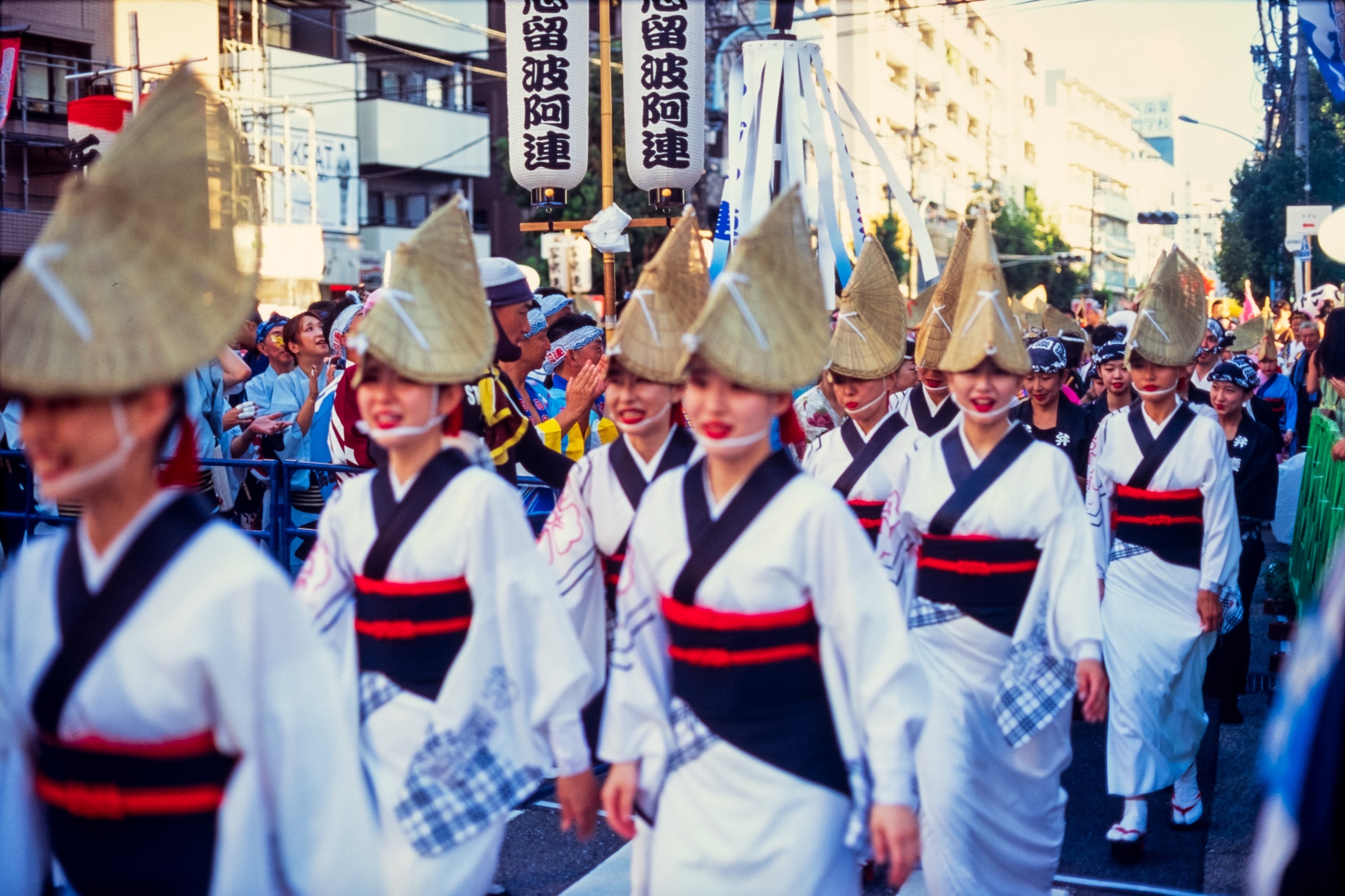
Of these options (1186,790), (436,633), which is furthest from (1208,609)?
(436,633)

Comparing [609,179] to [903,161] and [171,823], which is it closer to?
[171,823]

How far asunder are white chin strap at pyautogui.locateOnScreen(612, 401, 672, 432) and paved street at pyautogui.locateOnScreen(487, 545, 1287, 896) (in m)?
1.65

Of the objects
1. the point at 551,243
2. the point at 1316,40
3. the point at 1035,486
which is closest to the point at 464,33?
the point at 551,243

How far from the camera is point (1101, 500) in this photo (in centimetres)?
602

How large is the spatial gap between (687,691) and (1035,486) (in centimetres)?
172

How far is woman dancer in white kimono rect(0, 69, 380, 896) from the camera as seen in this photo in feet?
7.19

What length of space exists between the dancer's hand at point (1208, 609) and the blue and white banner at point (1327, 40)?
2.72 m

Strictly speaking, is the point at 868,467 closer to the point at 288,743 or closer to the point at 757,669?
the point at 757,669

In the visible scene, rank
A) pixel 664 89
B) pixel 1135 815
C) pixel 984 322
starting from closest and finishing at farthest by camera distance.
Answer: pixel 984 322 → pixel 1135 815 → pixel 664 89

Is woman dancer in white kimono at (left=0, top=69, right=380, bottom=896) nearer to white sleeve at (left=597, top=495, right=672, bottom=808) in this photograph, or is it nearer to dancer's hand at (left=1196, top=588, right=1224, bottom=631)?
white sleeve at (left=597, top=495, right=672, bottom=808)

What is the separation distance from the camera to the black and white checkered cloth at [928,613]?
4.43 m

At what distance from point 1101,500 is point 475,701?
3.69 m

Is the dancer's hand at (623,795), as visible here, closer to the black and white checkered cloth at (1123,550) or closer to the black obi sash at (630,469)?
the black obi sash at (630,469)

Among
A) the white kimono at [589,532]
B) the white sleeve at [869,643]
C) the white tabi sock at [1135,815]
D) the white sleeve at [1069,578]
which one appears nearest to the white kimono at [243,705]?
the white sleeve at [869,643]
